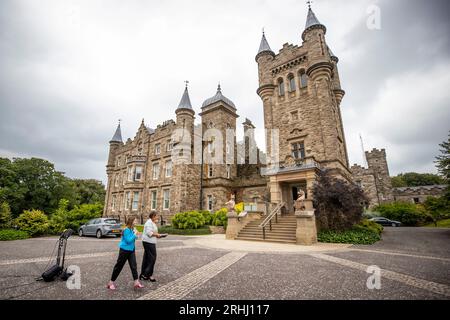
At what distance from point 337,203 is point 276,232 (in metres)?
3.91

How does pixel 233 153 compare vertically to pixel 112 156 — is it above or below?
below

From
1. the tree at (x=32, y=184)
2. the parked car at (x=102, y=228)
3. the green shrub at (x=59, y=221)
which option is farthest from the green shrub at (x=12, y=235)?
the tree at (x=32, y=184)

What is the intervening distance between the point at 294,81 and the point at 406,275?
59.8 ft

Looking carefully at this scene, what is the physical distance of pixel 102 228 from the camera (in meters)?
15.0

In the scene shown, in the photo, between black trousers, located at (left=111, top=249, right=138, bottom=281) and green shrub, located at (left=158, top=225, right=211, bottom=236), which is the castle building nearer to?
green shrub, located at (left=158, top=225, right=211, bottom=236)

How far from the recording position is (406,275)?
5.07 m

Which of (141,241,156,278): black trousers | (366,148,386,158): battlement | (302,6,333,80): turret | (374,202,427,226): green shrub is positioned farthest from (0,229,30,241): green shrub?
(366,148,386,158): battlement

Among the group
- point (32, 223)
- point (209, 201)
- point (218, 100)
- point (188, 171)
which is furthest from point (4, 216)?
point (218, 100)

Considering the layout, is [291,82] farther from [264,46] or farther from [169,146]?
[169,146]

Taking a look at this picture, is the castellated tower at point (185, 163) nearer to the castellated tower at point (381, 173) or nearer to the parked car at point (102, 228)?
the parked car at point (102, 228)

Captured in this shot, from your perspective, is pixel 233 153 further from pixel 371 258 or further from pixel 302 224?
pixel 371 258

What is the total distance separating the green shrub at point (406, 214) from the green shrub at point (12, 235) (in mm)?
35103

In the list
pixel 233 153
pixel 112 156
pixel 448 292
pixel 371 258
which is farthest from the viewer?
pixel 112 156
